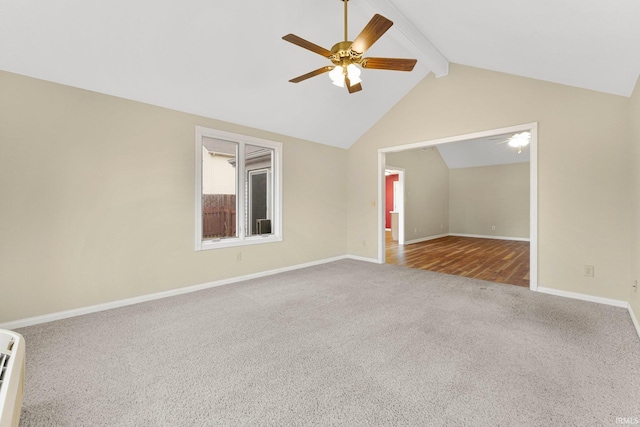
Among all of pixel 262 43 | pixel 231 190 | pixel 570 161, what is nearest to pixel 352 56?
pixel 262 43

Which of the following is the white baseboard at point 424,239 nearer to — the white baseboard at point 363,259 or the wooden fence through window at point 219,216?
the white baseboard at point 363,259

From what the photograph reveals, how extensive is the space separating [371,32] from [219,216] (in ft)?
10.9

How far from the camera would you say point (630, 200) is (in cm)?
293

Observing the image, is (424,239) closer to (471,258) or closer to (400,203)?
(400,203)

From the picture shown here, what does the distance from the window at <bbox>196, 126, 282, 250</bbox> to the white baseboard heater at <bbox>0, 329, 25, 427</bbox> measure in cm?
290

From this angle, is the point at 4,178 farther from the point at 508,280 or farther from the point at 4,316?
the point at 508,280

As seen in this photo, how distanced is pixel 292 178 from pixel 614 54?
13.3 ft

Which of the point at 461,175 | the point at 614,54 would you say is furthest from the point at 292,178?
the point at 461,175

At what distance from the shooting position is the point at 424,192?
8.36m

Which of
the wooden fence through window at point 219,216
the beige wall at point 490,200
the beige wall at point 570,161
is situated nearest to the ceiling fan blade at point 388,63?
the beige wall at point 570,161

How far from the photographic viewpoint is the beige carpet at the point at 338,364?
149 centimetres

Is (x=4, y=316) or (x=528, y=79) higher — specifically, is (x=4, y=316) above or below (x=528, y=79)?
below

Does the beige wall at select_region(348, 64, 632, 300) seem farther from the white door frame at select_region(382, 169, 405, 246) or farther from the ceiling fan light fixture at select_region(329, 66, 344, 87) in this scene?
the white door frame at select_region(382, 169, 405, 246)

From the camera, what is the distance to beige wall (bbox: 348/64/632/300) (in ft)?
10.0
